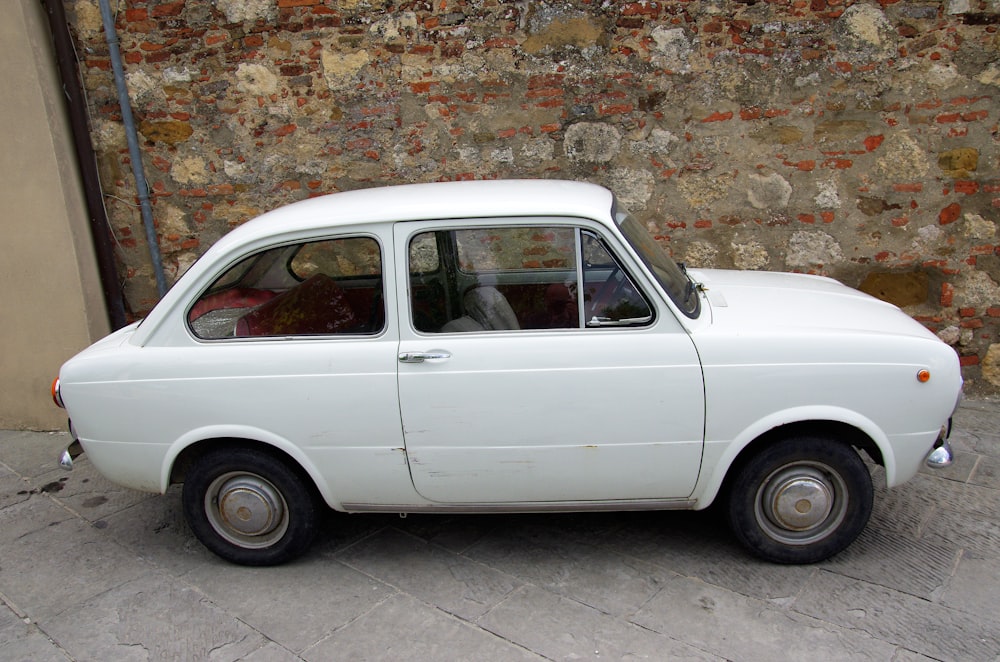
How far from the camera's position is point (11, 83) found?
5.14 m

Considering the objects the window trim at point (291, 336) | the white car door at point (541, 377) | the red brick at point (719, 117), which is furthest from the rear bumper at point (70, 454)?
the red brick at point (719, 117)

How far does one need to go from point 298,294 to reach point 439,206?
85 centimetres

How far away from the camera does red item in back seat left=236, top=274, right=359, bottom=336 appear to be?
3.41 m

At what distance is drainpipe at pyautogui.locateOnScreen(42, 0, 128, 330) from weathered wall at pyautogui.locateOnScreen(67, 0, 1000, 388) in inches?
4.8

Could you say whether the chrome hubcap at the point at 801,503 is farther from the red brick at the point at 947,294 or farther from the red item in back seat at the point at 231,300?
the red brick at the point at 947,294

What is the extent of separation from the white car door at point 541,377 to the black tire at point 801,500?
29cm

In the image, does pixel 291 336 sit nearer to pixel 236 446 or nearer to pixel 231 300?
pixel 231 300

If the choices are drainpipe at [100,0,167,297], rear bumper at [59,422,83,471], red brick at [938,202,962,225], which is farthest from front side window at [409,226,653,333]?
red brick at [938,202,962,225]

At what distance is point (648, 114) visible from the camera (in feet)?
17.4

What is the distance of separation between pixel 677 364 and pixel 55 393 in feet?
9.84

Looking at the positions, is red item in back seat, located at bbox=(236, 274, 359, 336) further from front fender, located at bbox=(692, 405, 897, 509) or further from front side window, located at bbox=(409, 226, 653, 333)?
front fender, located at bbox=(692, 405, 897, 509)

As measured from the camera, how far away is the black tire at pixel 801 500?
10.6 ft

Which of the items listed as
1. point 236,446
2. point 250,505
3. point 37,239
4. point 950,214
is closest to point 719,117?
point 950,214

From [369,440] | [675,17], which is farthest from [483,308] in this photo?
[675,17]
